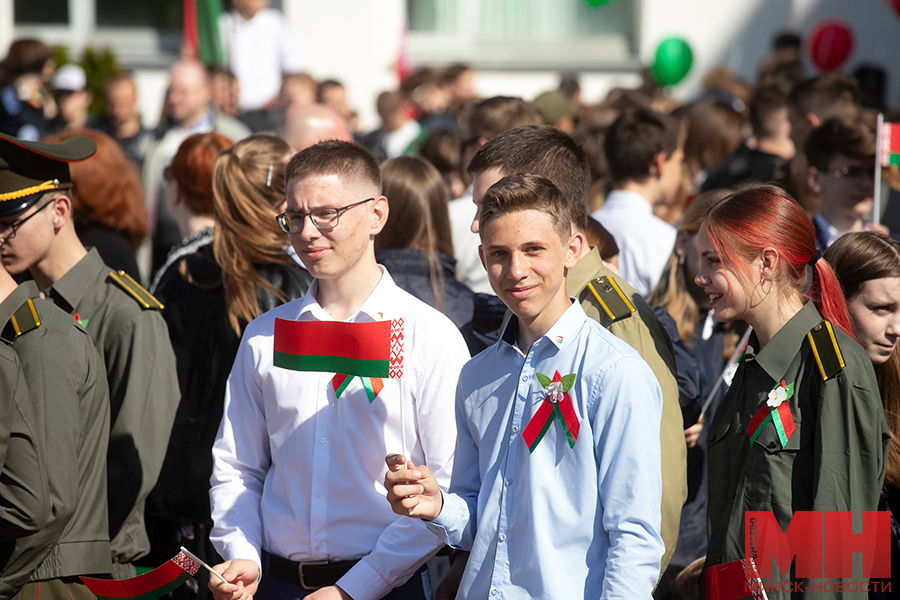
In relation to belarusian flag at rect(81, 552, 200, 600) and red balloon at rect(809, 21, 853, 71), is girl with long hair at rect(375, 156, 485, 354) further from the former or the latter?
red balloon at rect(809, 21, 853, 71)

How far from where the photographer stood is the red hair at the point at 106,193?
4125 mm

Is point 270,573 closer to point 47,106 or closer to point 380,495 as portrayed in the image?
point 380,495

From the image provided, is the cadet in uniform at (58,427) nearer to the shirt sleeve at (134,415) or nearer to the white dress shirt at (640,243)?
the shirt sleeve at (134,415)

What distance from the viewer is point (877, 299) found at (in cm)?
305

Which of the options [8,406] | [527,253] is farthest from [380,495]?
[8,406]

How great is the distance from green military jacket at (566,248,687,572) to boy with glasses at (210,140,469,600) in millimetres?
456

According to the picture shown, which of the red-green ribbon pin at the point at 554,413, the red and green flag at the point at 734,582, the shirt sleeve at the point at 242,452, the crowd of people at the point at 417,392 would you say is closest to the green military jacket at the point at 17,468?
the crowd of people at the point at 417,392

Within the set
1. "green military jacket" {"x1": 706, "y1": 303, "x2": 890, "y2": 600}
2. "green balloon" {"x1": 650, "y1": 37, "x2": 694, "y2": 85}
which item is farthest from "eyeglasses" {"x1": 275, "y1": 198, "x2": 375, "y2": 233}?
"green balloon" {"x1": 650, "y1": 37, "x2": 694, "y2": 85}

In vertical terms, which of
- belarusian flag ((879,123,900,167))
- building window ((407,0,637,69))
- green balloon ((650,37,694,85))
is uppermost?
building window ((407,0,637,69))

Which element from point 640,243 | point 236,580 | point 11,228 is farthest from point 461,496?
point 640,243

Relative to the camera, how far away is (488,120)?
16.9ft

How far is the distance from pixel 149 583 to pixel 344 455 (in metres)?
0.64

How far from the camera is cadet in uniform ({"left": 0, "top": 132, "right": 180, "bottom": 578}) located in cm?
315

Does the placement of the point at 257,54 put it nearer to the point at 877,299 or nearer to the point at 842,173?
the point at 842,173
